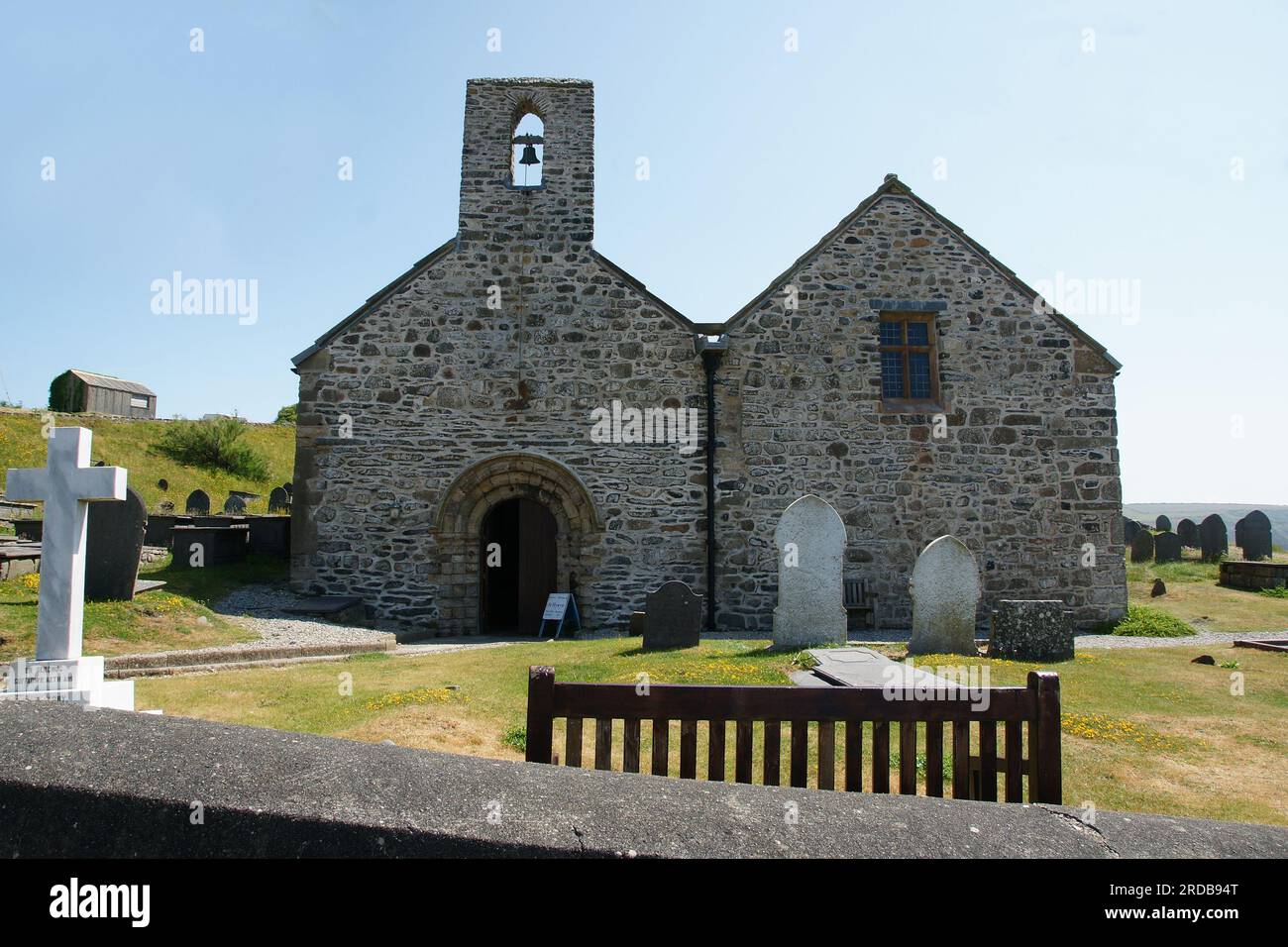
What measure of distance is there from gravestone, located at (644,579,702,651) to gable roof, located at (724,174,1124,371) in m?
5.79

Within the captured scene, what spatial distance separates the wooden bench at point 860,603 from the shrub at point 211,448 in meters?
26.1

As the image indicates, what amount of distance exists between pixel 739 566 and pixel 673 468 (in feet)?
6.83

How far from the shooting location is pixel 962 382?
14180 millimetres

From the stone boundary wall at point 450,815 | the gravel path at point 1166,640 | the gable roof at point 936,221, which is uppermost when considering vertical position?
the gable roof at point 936,221

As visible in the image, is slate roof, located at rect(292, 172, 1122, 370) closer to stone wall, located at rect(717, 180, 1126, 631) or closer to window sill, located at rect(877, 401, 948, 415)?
stone wall, located at rect(717, 180, 1126, 631)

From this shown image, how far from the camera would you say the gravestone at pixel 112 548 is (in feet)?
33.8

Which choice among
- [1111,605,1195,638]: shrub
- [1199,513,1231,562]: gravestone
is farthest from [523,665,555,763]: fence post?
[1199,513,1231,562]: gravestone

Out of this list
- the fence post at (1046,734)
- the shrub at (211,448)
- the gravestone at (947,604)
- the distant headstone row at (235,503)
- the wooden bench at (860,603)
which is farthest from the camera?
the shrub at (211,448)

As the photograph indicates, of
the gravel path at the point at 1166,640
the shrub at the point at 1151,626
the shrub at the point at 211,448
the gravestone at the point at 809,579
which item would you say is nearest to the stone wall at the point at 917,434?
the shrub at the point at 1151,626

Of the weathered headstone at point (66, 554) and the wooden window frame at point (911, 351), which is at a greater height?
the wooden window frame at point (911, 351)

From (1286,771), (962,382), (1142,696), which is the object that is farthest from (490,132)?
(1286,771)

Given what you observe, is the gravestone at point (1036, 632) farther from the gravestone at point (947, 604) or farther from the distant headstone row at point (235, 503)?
the distant headstone row at point (235, 503)

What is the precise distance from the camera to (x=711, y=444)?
545 inches

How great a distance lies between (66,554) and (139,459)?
27.9m
